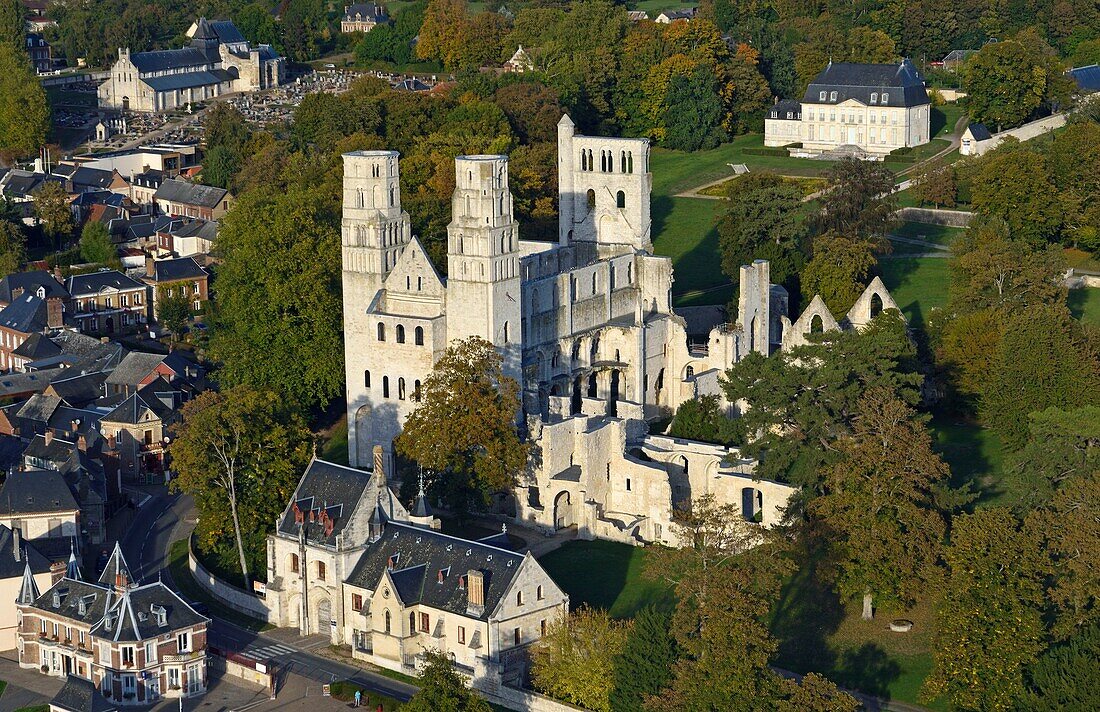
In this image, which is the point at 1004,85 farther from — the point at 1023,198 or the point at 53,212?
the point at 53,212

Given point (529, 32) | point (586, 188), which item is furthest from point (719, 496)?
point (529, 32)

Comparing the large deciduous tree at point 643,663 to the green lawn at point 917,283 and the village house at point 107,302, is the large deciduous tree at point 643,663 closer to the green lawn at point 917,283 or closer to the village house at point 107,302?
the green lawn at point 917,283

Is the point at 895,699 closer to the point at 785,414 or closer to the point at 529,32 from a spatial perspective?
the point at 785,414

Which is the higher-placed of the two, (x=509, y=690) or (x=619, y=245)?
(x=619, y=245)

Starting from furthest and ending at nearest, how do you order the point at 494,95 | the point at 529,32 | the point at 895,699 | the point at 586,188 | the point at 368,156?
the point at 529,32 < the point at 494,95 < the point at 586,188 < the point at 368,156 < the point at 895,699

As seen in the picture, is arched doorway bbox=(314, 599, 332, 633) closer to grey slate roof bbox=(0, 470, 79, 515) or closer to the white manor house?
the white manor house

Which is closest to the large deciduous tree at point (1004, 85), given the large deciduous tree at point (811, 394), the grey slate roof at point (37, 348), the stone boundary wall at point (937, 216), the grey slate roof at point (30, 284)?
the stone boundary wall at point (937, 216)
